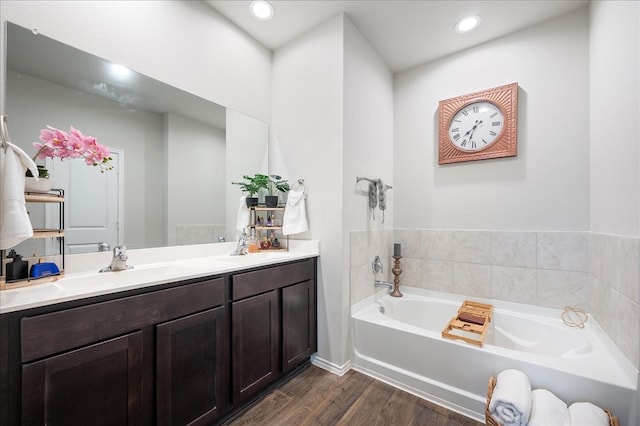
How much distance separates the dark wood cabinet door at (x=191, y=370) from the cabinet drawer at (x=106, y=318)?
0.21 feet

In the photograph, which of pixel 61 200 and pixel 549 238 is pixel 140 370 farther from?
pixel 549 238

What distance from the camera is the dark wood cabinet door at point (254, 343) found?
1433 millimetres

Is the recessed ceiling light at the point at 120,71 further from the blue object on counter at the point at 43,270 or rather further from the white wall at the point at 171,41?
the blue object on counter at the point at 43,270

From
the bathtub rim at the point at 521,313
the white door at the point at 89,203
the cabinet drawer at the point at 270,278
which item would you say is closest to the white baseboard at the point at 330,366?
the bathtub rim at the point at 521,313

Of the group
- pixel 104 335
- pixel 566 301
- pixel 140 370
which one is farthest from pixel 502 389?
pixel 104 335

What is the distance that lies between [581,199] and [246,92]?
8.80 feet

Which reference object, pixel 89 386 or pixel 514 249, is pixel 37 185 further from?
pixel 514 249

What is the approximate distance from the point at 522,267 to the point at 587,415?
1.13 meters

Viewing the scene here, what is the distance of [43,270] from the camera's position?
1.14 meters

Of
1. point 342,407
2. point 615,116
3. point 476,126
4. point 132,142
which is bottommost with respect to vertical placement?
point 342,407

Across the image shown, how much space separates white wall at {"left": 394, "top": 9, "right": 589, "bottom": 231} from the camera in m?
1.89

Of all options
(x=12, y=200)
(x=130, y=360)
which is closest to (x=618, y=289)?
(x=130, y=360)

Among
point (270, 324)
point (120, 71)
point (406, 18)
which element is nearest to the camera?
point (120, 71)

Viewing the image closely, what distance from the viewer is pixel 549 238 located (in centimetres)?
196
